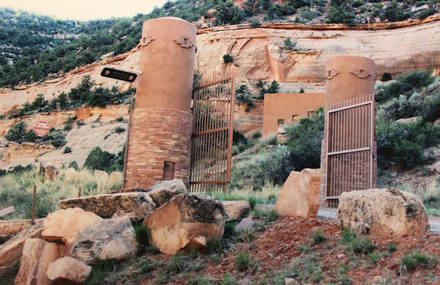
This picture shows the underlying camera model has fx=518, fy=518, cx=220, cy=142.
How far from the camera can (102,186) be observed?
521 inches

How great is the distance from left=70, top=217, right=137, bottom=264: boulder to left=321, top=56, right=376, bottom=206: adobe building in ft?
19.7

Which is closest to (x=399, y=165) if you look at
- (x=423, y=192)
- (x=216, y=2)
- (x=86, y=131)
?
(x=423, y=192)

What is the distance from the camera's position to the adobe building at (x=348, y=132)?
456 inches

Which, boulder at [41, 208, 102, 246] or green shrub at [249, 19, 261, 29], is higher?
green shrub at [249, 19, 261, 29]

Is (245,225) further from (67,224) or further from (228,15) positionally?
(228,15)

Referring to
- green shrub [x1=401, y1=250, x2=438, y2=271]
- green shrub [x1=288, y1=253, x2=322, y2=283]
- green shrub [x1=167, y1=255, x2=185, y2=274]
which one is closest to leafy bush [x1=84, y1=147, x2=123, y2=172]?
green shrub [x1=167, y1=255, x2=185, y2=274]

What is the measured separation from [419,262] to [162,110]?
25.3 ft

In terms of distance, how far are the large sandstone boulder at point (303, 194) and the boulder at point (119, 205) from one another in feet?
6.90

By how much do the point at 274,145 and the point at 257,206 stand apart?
54.0ft

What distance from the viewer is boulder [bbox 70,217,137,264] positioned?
686cm

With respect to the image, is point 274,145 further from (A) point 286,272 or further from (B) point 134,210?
(A) point 286,272

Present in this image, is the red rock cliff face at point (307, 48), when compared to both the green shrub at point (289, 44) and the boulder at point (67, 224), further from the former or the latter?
the boulder at point (67, 224)

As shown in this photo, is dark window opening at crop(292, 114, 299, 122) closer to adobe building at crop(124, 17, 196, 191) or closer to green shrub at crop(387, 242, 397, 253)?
adobe building at crop(124, 17, 196, 191)

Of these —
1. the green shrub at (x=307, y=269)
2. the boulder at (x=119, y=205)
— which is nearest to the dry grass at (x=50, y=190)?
the boulder at (x=119, y=205)
